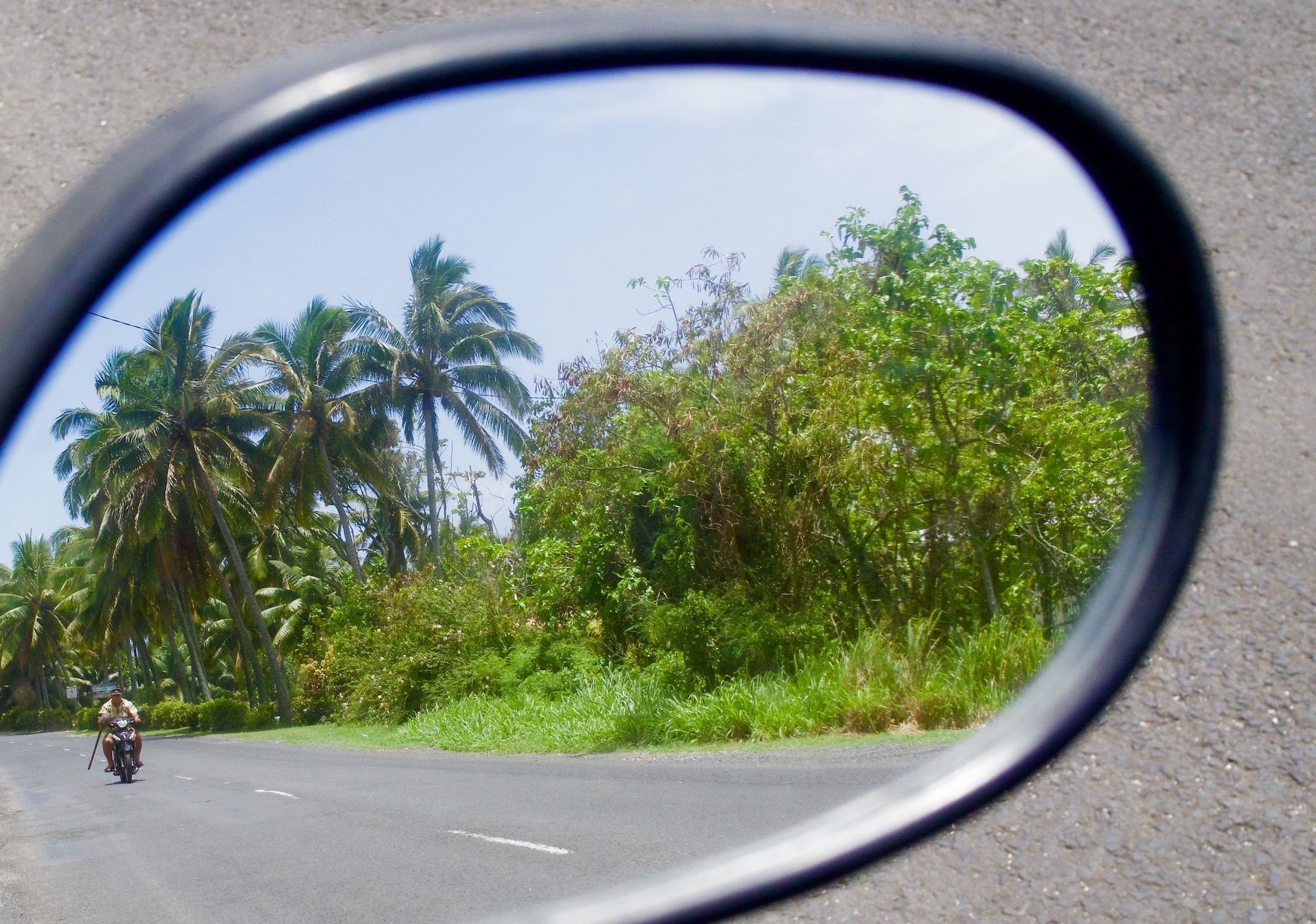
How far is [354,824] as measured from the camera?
4.97ft

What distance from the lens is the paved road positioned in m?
1.32

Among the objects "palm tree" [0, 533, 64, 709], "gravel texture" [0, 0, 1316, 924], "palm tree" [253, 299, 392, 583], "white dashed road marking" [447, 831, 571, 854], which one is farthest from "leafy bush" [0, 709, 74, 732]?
"gravel texture" [0, 0, 1316, 924]

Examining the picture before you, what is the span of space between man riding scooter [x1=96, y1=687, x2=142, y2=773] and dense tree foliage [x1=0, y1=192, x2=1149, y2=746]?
0.21 feet

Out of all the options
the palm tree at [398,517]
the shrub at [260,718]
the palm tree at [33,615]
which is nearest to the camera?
the palm tree at [33,615]

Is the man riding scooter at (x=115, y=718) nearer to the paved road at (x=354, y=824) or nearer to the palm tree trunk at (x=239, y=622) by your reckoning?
the paved road at (x=354, y=824)

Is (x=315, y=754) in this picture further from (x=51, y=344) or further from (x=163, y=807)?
(x=51, y=344)

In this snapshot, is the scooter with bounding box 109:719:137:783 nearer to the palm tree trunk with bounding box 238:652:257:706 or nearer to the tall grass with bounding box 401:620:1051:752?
the palm tree trunk with bounding box 238:652:257:706

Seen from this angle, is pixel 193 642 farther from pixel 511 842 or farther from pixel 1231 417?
pixel 1231 417

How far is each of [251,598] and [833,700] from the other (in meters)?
0.97

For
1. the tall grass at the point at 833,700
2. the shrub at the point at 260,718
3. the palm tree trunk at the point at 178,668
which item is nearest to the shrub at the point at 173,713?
the palm tree trunk at the point at 178,668

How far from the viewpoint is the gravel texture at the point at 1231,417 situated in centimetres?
343

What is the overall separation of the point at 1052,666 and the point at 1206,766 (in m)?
2.37

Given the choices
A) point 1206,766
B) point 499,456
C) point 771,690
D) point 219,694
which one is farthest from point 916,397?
point 1206,766

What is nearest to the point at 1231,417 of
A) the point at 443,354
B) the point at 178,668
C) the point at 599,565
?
the point at 599,565
